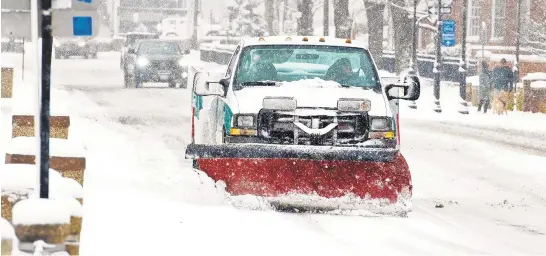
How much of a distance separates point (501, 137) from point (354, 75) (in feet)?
30.4

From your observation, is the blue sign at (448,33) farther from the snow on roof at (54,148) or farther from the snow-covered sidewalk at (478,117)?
the snow on roof at (54,148)

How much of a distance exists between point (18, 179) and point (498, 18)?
39.4 metres

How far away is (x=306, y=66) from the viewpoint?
11445 mm

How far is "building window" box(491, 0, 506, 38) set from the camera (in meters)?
43.5

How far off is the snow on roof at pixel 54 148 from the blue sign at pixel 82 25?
2359 millimetres

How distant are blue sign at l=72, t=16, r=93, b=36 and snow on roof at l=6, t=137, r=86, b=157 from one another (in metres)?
2.36

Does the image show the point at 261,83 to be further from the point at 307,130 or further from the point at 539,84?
Answer: the point at 539,84

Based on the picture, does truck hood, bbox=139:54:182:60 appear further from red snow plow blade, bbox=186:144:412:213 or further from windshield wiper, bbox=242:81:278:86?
red snow plow blade, bbox=186:144:412:213

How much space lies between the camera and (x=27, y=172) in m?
6.53

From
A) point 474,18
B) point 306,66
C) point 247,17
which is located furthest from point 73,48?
point 306,66

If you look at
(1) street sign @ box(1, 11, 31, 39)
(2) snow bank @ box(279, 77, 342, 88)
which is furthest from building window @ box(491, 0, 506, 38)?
(1) street sign @ box(1, 11, 31, 39)

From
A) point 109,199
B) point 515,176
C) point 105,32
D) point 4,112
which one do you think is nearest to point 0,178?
point 109,199

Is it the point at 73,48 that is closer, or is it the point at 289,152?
the point at 289,152

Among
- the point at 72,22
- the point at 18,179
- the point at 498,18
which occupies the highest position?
the point at 498,18
